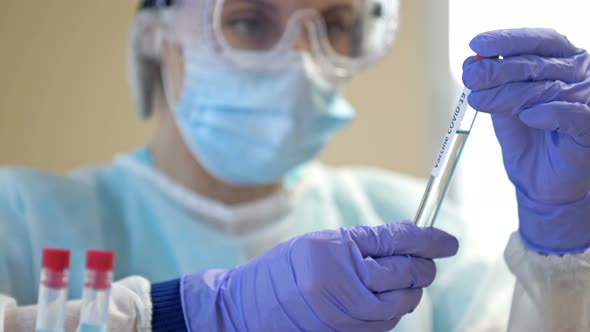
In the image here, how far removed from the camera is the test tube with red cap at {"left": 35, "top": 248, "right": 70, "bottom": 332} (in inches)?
31.1

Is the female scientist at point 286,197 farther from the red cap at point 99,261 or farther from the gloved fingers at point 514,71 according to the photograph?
the red cap at point 99,261

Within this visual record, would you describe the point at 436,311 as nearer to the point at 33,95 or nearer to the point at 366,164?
the point at 366,164

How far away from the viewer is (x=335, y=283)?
91 cm

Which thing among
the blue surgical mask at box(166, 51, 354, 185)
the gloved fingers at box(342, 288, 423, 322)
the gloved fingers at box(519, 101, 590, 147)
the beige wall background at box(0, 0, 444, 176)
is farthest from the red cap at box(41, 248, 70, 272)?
the beige wall background at box(0, 0, 444, 176)

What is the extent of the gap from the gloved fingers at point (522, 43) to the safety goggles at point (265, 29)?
1.93 feet

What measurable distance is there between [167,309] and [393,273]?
1.05ft

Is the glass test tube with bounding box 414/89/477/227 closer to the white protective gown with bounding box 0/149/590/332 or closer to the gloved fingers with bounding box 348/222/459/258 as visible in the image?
the gloved fingers with bounding box 348/222/459/258

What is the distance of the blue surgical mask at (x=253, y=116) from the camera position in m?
1.42

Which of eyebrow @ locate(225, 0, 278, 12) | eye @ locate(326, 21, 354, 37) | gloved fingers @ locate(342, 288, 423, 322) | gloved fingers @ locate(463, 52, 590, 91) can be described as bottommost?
gloved fingers @ locate(342, 288, 423, 322)

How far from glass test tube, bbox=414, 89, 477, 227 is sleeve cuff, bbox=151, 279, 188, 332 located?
352 mm

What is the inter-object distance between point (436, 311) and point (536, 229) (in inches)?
20.7

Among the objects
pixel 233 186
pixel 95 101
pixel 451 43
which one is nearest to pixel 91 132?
pixel 95 101

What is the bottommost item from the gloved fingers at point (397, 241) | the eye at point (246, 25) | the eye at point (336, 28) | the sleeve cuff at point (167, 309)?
the sleeve cuff at point (167, 309)

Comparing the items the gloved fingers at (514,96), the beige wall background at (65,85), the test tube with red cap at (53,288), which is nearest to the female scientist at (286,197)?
the gloved fingers at (514,96)
